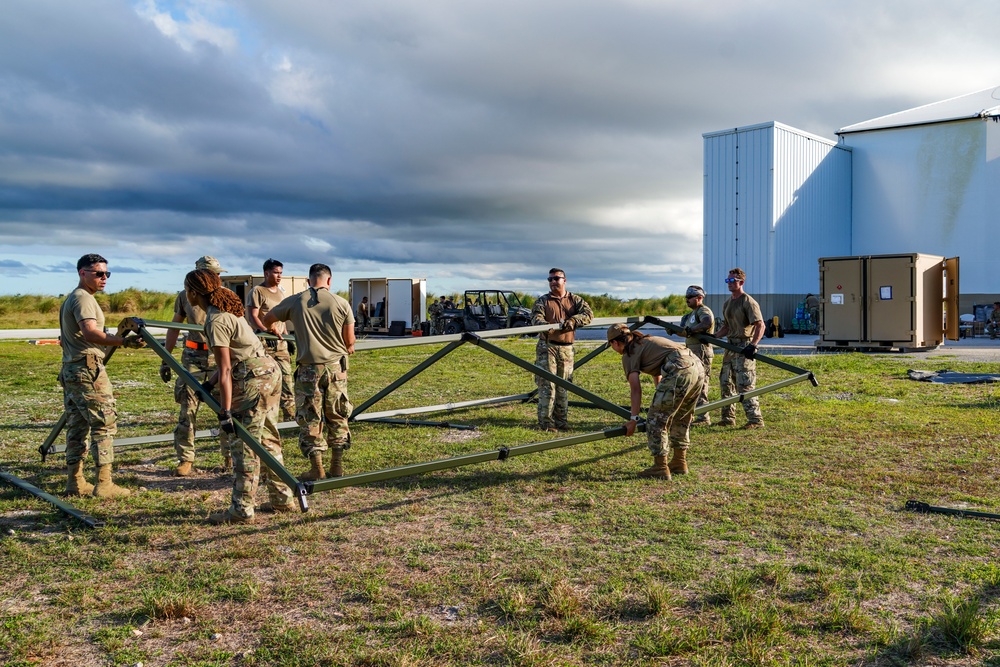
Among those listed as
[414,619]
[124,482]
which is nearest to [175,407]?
[124,482]

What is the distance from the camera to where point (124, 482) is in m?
6.44

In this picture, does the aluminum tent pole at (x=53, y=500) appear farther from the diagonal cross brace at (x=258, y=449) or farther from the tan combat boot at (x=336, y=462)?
the tan combat boot at (x=336, y=462)

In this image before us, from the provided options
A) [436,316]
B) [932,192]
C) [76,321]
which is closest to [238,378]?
[76,321]

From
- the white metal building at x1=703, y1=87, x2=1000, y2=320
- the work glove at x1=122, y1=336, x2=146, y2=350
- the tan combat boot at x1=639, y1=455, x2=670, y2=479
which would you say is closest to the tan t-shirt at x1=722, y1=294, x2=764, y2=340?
the tan combat boot at x1=639, y1=455, x2=670, y2=479

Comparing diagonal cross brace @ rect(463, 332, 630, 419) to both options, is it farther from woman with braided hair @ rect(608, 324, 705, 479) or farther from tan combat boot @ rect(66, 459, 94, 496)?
tan combat boot @ rect(66, 459, 94, 496)

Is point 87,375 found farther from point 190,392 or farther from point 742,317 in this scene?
point 742,317

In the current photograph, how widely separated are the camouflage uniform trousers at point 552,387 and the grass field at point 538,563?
2.98 feet

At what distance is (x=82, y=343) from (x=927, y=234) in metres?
29.1

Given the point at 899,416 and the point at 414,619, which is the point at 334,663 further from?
the point at 899,416

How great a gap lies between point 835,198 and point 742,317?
900 inches

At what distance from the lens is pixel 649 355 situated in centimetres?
641

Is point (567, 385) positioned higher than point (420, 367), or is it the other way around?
point (420, 367)

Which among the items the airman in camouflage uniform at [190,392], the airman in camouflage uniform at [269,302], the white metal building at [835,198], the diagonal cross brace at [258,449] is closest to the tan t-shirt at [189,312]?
the airman in camouflage uniform at [190,392]

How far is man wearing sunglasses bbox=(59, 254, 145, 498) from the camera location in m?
5.66
